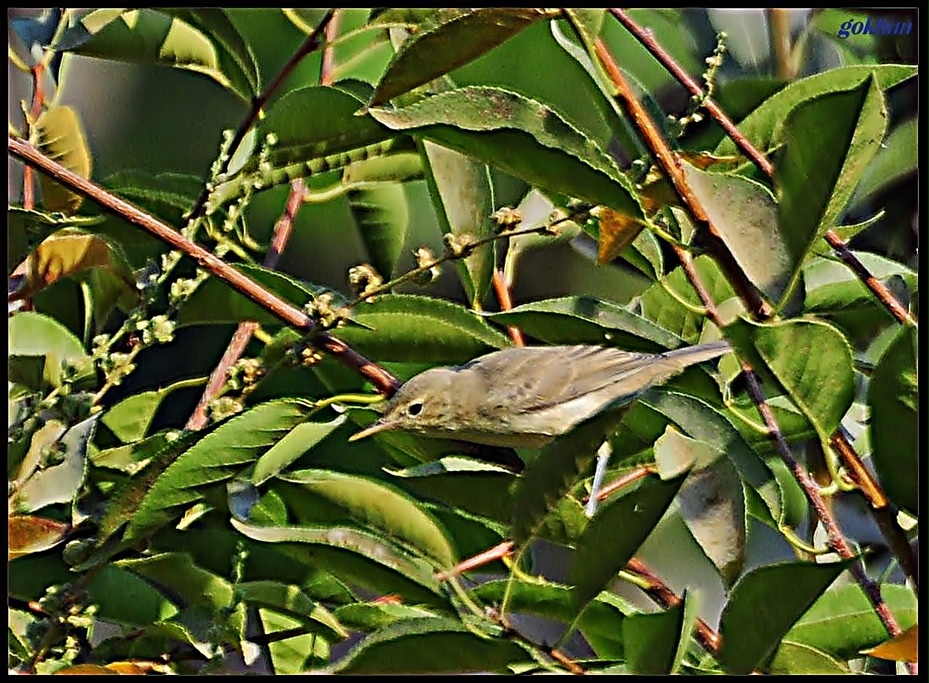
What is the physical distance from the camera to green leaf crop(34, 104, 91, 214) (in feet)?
4.80

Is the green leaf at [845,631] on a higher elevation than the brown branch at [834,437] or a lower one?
lower

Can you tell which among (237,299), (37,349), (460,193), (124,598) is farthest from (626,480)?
(37,349)

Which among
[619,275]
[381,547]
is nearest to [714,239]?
[381,547]

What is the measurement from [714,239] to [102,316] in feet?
2.86

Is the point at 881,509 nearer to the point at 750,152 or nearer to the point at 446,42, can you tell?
the point at 750,152

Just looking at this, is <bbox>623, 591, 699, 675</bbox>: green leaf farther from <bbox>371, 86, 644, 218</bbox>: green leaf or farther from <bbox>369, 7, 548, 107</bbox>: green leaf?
<bbox>369, 7, 548, 107</bbox>: green leaf

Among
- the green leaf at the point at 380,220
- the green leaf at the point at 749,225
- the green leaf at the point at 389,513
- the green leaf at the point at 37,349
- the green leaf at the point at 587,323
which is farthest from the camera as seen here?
the green leaf at the point at 380,220

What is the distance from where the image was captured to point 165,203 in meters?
1.46

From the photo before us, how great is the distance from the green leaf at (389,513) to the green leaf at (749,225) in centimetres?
39

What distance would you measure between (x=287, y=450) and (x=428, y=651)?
11.6 inches

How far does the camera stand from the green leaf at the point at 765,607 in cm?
93

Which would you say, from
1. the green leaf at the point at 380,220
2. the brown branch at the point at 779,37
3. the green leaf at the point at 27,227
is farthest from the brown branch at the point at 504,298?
the brown branch at the point at 779,37

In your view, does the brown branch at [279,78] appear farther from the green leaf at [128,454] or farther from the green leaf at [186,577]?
the green leaf at [186,577]

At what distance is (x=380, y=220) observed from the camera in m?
1.59
